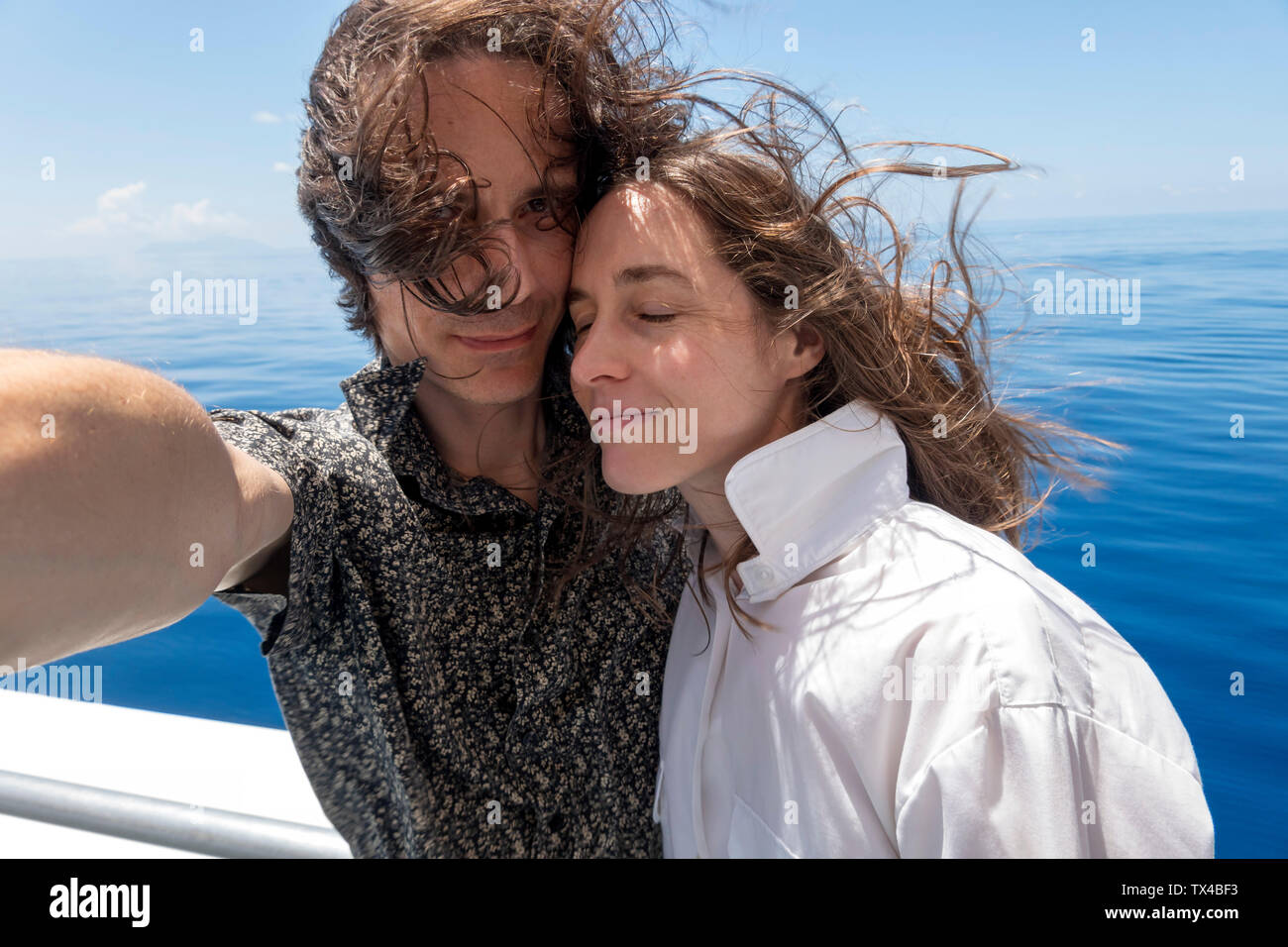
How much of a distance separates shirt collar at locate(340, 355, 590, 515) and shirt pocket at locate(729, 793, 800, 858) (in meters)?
0.59

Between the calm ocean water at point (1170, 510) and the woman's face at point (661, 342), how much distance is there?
62 cm

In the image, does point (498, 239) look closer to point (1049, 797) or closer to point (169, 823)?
point (1049, 797)

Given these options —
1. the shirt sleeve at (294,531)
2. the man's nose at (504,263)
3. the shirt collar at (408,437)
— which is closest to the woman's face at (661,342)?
the man's nose at (504,263)

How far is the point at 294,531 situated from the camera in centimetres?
107

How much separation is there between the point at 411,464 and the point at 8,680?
244 cm

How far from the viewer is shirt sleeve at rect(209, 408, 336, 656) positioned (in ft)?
3.52

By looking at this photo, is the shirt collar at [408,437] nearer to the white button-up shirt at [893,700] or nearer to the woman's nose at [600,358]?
the woman's nose at [600,358]

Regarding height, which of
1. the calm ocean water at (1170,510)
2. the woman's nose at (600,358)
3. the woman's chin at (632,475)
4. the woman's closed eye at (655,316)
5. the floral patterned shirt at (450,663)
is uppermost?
the woman's closed eye at (655,316)

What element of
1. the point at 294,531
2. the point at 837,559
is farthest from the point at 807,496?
the point at 294,531

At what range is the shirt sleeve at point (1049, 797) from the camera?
39.7 inches

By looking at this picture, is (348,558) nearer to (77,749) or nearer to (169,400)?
(169,400)

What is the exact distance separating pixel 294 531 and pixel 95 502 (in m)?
0.41
